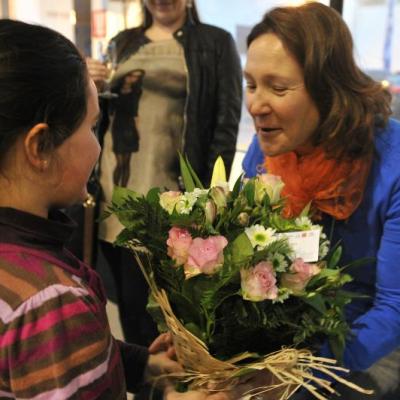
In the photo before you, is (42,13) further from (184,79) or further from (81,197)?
(81,197)

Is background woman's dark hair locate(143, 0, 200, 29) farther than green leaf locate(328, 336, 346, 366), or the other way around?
background woman's dark hair locate(143, 0, 200, 29)

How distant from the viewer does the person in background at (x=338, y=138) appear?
4.09 ft

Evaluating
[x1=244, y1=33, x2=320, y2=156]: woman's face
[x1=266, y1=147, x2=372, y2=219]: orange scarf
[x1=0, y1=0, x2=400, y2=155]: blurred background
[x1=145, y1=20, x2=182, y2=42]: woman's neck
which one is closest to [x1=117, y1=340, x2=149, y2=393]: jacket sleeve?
[x1=266, y1=147, x2=372, y2=219]: orange scarf

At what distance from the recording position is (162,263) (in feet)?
3.03

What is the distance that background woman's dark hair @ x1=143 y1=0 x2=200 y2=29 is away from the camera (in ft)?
6.59

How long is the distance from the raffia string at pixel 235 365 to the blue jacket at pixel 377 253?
0.82 feet

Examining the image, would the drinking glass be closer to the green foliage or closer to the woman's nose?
the woman's nose

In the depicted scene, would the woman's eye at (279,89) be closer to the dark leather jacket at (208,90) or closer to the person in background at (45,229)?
the person in background at (45,229)

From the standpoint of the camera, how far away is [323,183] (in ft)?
4.37

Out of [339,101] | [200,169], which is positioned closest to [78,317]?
[339,101]

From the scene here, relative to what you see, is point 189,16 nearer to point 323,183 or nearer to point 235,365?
point 323,183

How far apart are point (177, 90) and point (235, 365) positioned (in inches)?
48.1

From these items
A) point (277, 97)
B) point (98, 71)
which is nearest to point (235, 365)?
point (277, 97)

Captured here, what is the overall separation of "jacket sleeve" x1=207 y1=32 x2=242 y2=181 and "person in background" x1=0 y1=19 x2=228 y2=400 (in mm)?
1115
